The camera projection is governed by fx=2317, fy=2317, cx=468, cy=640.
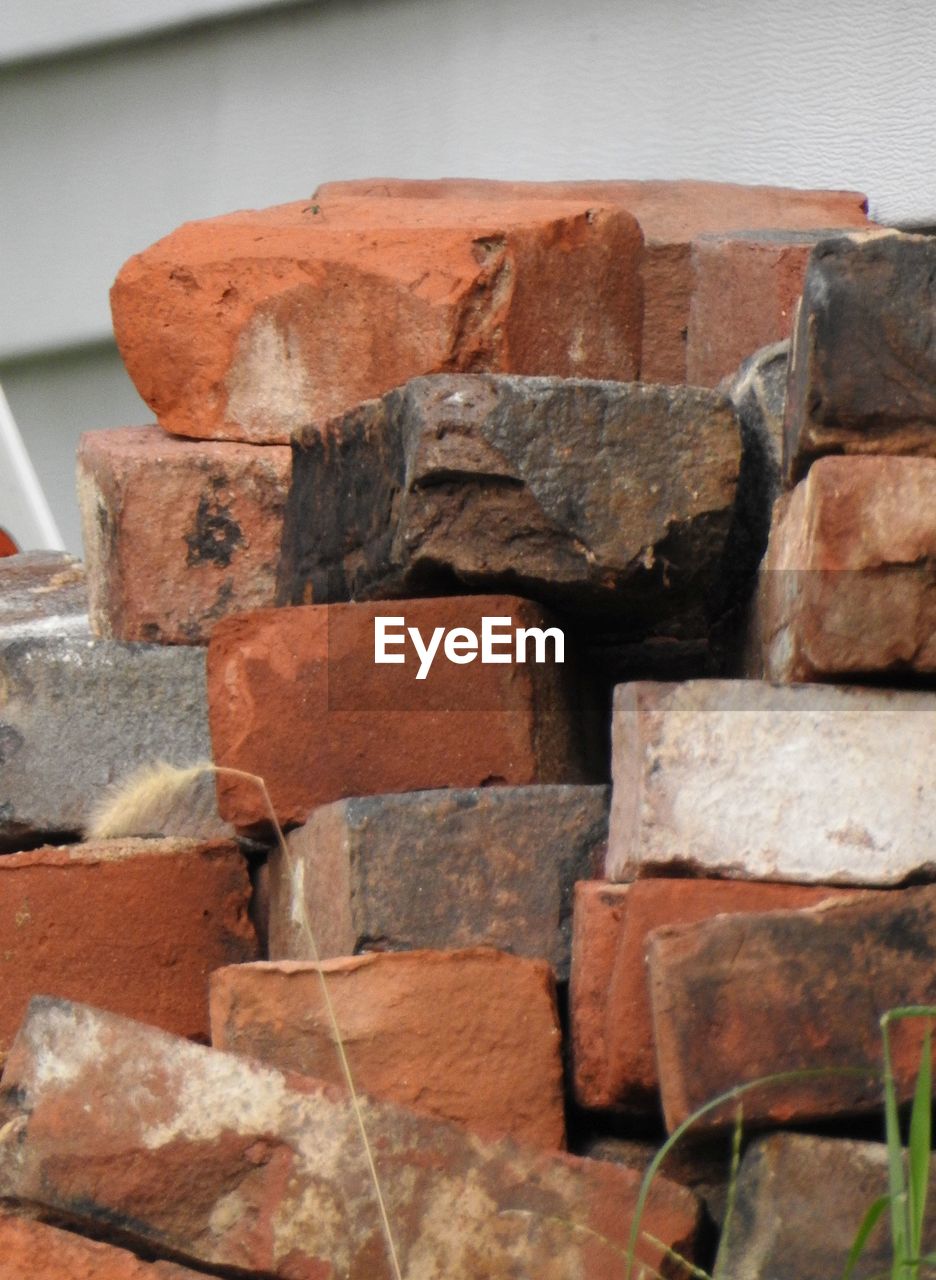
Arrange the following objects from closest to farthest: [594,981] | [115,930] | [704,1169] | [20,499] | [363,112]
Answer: [704,1169], [594,981], [115,930], [363,112], [20,499]

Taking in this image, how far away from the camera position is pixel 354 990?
11.3 ft

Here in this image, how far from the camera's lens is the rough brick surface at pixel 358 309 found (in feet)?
14.2

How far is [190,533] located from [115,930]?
77 centimetres

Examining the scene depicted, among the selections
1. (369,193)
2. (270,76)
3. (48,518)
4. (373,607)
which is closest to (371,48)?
(270,76)

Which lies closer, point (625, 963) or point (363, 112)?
point (625, 963)

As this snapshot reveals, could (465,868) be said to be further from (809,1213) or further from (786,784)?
(809,1213)

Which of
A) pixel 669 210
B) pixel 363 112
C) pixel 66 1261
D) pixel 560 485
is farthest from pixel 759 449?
pixel 363 112

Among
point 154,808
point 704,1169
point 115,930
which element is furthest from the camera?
point 154,808

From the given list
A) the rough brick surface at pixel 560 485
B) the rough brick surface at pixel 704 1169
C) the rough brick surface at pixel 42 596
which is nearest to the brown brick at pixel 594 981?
the rough brick surface at pixel 704 1169

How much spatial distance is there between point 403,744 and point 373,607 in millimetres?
241

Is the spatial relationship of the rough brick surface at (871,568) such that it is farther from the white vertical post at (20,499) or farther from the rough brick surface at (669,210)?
the white vertical post at (20,499)

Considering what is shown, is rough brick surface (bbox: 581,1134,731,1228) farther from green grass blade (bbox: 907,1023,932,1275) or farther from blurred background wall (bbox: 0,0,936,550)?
blurred background wall (bbox: 0,0,936,550)

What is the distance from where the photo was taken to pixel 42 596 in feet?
17.6

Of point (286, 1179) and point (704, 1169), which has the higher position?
point (286, 1179)
